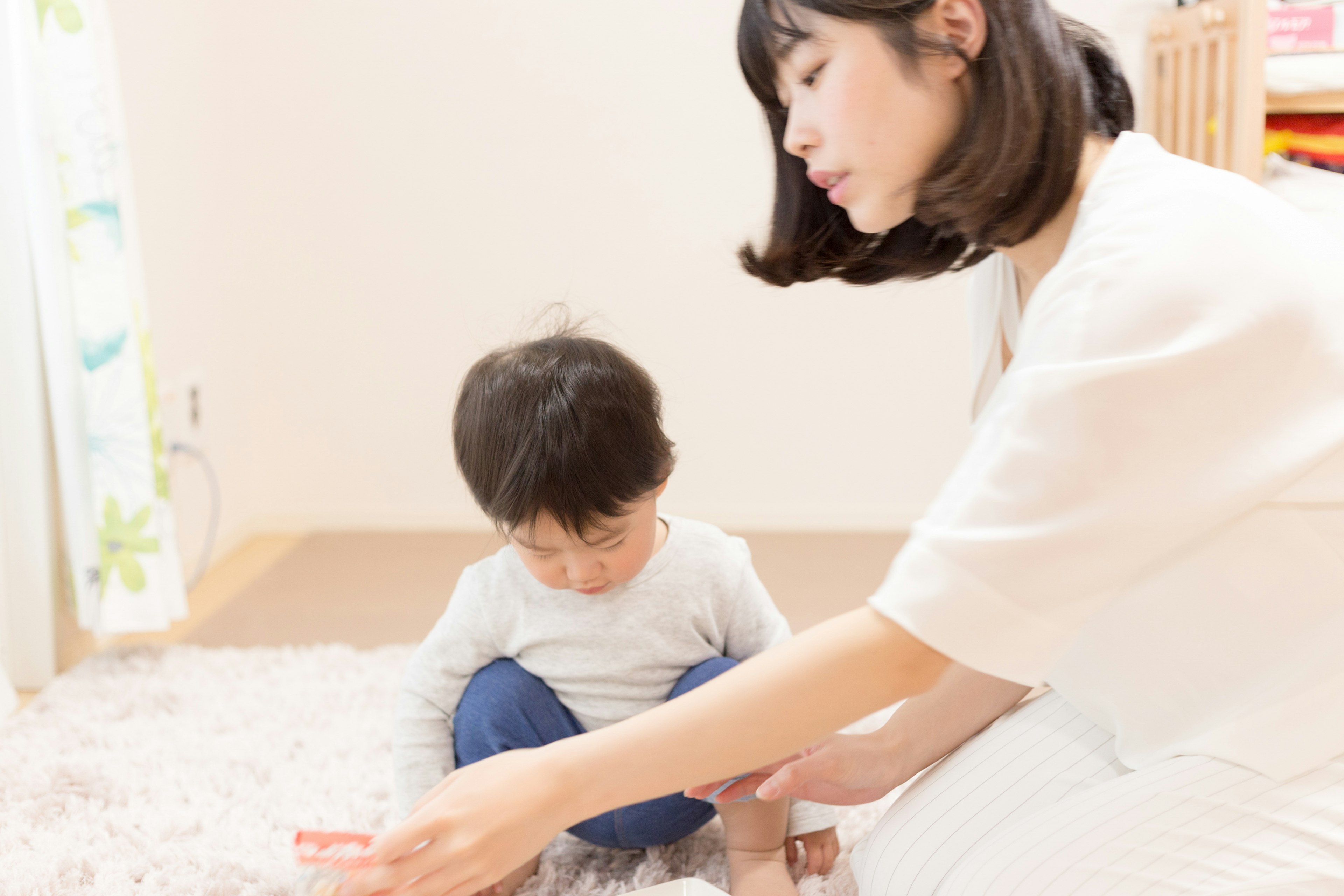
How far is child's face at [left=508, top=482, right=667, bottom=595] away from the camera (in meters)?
0.95

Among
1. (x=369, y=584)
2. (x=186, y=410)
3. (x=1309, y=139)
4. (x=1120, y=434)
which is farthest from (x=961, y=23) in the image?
(x=186, y=410)

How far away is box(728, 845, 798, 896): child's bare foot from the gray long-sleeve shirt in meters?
0.16

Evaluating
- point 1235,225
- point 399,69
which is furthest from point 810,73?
point 399,69

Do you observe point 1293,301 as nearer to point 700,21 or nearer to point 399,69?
point 700,21

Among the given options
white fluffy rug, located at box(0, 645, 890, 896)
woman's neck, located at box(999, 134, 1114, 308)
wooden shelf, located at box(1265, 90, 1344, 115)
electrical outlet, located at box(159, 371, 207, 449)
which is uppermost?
wooden shelf, located at box(1265, 90, 1344, 115)

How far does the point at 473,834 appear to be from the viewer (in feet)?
2.04

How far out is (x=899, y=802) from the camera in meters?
0.97

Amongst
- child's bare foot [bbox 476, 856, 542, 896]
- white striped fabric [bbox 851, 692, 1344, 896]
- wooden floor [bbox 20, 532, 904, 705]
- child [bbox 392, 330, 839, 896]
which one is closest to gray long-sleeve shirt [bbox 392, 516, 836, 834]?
child [bbox 392, 330, 839, 896]

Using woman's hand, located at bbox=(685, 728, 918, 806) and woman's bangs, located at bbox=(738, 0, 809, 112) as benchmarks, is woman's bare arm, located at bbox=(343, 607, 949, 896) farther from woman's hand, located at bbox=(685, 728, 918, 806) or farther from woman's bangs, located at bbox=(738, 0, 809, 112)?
woman's bangs, located at bbox=(738, 0, 809, 112)

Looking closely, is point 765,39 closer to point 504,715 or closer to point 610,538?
point 610,538

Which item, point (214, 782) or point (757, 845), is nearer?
point (757, 845)

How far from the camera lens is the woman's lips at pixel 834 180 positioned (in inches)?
32.2

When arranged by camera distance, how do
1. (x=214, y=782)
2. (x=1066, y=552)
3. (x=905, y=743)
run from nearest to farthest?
1. (x=1066, y=552)
2. (x=905, y=743)
3. (x=214, y=782)

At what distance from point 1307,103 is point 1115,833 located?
1.38 m
